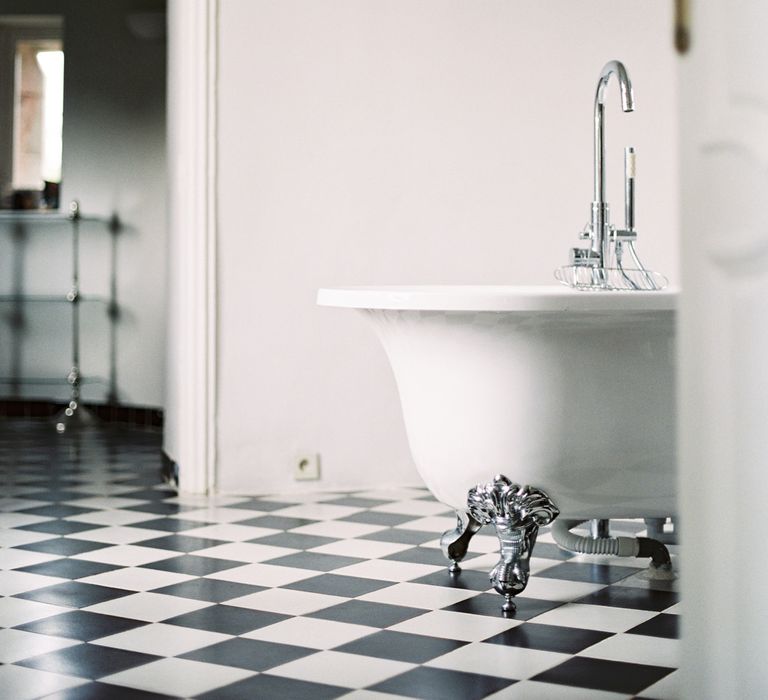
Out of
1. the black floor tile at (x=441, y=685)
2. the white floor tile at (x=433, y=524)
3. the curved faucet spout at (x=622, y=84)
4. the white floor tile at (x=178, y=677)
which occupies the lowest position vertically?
the black floor tile at (x=441, y=685)

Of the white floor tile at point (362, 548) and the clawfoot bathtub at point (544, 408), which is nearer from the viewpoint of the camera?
the clawfoot bathtub at point (544, 408)

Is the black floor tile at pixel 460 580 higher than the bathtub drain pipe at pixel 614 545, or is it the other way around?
the bathtub drain pipe at pixel 614 545

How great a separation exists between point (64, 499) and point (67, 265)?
2915 mm

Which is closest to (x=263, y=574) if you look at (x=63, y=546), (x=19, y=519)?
(x=63, y=546)

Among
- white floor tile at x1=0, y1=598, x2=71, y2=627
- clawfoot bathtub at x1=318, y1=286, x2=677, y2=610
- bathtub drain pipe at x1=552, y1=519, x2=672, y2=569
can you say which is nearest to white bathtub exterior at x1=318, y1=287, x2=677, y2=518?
clawfoot bathtub at x1=318, y1=286, x2=677, y2=610

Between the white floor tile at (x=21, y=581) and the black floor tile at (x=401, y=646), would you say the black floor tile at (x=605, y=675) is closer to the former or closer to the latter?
the black floor tile at (x=401, y=646)

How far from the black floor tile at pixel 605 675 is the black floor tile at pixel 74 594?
3.51 ft

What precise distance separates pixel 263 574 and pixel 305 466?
123 centimetres

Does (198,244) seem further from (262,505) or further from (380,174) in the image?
(262,505)

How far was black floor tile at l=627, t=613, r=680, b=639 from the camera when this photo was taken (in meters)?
2.49

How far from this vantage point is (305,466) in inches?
167

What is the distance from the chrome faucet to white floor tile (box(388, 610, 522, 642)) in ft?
3.09

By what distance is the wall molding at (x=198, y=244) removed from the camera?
13.6ft

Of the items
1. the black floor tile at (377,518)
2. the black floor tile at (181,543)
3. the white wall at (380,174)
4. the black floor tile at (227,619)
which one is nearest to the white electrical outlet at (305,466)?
the white wall at (380,174)
